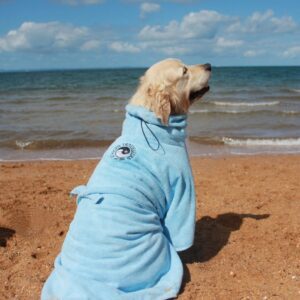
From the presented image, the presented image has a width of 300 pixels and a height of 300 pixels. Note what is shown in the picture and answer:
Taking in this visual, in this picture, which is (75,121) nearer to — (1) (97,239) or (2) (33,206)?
(2) (33,206)

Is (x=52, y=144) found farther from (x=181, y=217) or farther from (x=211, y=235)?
(x=181, y=217)

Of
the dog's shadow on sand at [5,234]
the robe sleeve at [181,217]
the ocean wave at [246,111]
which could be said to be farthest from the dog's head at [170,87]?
the ocean wave at [246,111]

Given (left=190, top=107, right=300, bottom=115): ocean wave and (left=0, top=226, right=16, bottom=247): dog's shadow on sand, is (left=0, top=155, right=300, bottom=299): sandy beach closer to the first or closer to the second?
(left=0, top=226, right=16, bottom=247): dog's shadow on sand

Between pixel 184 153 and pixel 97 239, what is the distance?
108 cm

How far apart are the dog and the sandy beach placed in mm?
390

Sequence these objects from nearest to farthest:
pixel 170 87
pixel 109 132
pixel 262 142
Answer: pixel 170 87
pixel 262 142
pixel 109 132

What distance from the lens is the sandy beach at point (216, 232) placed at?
3.98 meters

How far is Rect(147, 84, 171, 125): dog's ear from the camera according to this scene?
394 cm

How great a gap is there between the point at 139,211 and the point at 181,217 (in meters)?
0.46

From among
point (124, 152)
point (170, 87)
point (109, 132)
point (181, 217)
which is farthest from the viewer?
point (109, 132)

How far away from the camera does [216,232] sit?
197 inches

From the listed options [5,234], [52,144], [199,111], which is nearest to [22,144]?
[52,144]

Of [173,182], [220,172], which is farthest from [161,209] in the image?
[220,172]

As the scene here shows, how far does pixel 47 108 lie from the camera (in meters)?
19.4
